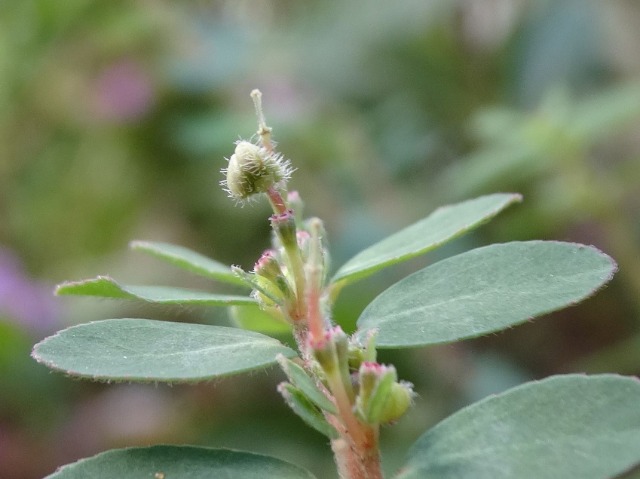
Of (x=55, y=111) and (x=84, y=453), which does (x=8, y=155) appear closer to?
(x=55, y=111)

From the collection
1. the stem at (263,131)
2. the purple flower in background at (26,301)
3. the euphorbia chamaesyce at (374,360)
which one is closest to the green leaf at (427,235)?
the euphorbia chamaesyce at (374,360)

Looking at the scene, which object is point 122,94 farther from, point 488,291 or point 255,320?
point 488,291

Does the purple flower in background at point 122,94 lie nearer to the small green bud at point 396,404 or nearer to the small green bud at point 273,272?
the small green bud at point 273,272

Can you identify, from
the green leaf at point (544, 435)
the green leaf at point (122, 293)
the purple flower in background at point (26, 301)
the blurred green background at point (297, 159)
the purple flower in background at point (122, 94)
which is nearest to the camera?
the green leaf at point (544, 435)

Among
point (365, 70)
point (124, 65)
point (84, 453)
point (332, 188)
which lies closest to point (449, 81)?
point (365, 70)

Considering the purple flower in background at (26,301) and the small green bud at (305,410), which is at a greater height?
the purple flower in background at (26,301)
